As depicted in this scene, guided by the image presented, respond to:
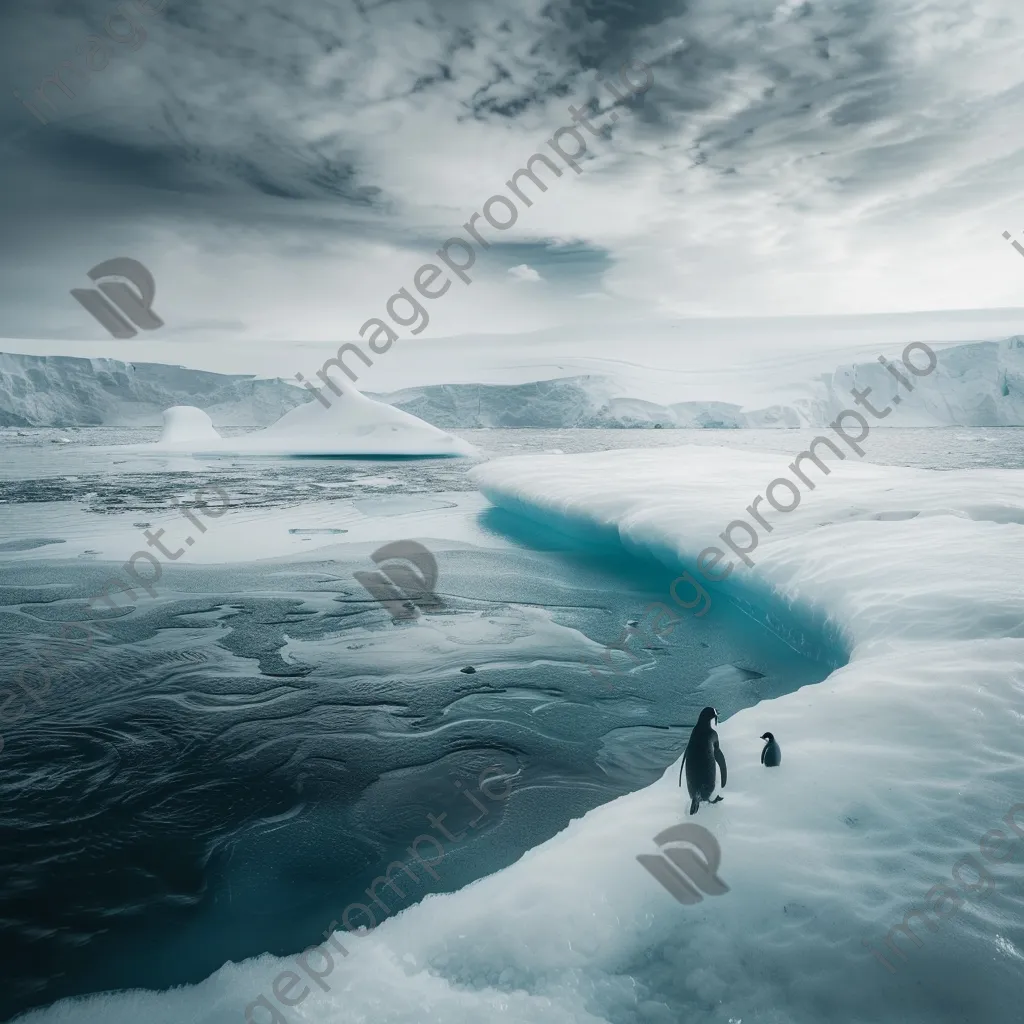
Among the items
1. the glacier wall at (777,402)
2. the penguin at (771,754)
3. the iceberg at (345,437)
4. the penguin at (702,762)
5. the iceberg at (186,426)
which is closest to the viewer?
the penguin at (702,762)

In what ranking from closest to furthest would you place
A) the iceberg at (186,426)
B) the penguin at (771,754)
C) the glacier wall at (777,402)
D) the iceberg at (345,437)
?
the penguin at (771,754)
the iceberg at (345,437)
the iceberg at (186,426)
the glacier wall at (777,402)

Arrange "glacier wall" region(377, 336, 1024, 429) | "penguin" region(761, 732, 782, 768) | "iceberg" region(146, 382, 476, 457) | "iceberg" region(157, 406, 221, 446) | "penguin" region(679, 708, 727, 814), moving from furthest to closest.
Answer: "glacier wall" region(377, 336, 1024, 429) < "iceberg" region(157, 406, 221, 446) < "iceberg" region(146, 382, 476, 457) < "penguin" region(761, 732, 782, 768) < "penguin" region(679, 708, 727, 814)

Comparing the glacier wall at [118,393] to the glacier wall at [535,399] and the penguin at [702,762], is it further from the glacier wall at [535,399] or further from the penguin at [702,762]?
the penguin at [702,762]

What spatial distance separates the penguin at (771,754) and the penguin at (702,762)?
0.80 ft

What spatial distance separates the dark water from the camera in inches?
97.3

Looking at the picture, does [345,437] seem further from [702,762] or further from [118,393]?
[118,393]

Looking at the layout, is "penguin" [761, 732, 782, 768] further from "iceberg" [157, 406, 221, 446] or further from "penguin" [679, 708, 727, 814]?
"iceberg" [157, 406, 221, 446]

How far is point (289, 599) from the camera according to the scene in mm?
6633

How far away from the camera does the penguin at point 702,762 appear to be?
2449mm

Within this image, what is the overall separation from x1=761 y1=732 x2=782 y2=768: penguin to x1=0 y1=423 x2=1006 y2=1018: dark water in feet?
2.68

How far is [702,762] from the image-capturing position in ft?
8.07

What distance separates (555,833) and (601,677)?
1.89 metres

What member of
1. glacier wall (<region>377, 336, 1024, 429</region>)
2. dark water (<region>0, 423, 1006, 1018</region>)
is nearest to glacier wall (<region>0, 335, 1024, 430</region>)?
glacier wall (<region>377, 336, 1024, 429</region>)

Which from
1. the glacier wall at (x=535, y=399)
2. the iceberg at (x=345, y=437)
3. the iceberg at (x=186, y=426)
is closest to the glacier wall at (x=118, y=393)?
the glacier wall at (x=535, y=399)
